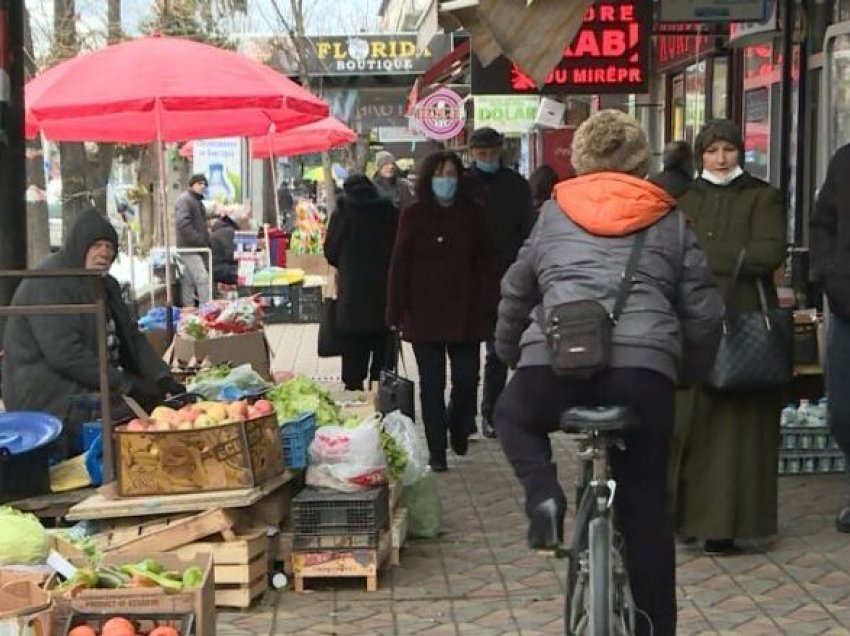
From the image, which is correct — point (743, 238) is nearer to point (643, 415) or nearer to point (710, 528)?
point (710, 528)

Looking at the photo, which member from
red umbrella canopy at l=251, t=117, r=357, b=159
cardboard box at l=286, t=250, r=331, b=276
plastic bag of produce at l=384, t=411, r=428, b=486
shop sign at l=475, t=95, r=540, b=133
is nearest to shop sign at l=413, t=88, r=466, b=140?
shop sign at l=475, t=95, r=540, b=133

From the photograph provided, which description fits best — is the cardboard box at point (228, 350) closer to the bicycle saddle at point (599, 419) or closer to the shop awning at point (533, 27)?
the shop awning at point (533, 27)

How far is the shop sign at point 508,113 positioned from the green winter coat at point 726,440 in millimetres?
15458

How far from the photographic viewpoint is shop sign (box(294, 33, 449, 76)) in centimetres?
3516

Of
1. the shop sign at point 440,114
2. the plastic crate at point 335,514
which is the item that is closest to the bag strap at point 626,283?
the plastic crate at point 335,514

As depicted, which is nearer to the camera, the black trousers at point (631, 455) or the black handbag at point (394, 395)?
the black trousers at point (631, 455)

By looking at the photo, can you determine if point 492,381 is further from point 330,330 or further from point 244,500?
point 244,500

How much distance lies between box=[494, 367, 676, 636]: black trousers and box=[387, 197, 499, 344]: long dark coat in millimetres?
3872

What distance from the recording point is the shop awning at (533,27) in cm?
649

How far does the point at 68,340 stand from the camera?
696 centimetres

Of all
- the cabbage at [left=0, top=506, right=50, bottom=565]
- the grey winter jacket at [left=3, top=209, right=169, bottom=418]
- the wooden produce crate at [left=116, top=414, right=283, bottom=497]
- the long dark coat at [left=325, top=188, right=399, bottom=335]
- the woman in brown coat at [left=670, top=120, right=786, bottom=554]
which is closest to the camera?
the cabbage at [left=0, top=506, right=50, bottom=565]

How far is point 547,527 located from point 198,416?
222cm

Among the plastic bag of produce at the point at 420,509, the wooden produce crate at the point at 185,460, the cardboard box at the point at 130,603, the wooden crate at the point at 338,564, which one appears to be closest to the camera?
the cardboard box at the point at 130,603

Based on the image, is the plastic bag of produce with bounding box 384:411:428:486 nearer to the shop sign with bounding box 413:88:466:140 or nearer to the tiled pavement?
the tiled pavement
